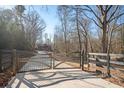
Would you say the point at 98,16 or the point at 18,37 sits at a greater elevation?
the point at 98,16

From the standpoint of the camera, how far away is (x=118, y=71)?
716cm

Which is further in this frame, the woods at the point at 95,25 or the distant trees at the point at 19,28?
the woods at the point at 95,25

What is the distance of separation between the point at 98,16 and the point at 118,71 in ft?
17.2

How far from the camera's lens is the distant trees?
937cm

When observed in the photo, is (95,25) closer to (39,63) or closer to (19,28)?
(39,63)

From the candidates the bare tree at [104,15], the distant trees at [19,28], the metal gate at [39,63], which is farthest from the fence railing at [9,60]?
the bare tree at [104,15]

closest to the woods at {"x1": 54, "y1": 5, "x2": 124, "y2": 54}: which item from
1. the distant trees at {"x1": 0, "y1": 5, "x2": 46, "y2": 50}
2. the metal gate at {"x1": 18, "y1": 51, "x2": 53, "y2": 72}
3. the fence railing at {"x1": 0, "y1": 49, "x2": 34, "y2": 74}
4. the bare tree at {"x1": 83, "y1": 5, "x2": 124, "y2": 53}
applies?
the bare tree at {"x1": 83, "y1": 5, "x2": 124, "y2": 53}

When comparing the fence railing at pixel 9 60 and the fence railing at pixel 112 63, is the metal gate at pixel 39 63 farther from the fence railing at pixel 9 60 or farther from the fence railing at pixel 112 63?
the fence railing at pixel 112 63

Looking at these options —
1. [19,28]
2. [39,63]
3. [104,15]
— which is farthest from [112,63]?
[19,28]

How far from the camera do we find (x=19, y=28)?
12867 mm

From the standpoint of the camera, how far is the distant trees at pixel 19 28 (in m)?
9.37
